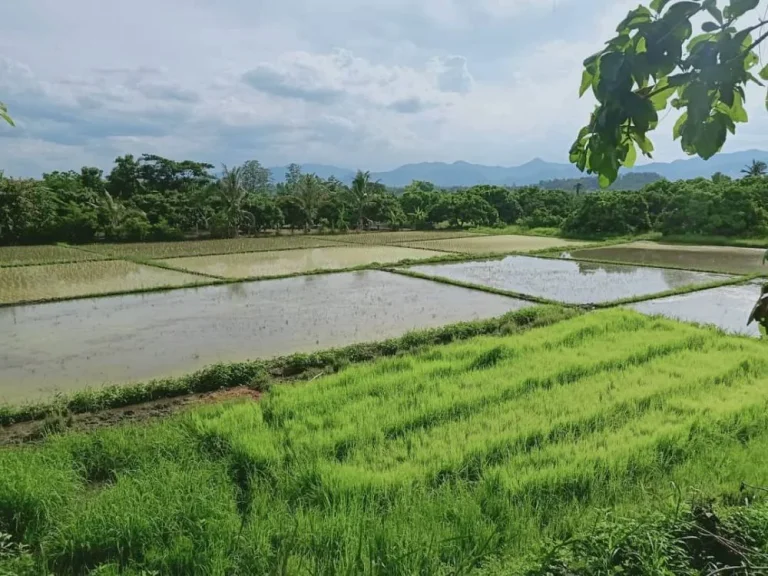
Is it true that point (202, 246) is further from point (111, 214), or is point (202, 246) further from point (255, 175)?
point (255, 175)

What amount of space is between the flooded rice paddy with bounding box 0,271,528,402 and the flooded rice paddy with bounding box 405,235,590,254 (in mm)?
8583

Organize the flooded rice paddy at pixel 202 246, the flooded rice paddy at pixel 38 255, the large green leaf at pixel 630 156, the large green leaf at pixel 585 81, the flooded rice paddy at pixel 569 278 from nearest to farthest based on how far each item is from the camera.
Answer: the large green leaf at pixel 585 81 → the large green leaf at pixel 630 156 → the flooded rice paddy at pixel 569 278 → the flooded rice paddy at pixel 38 255 → the flooded rice paddy at pixel 202 246

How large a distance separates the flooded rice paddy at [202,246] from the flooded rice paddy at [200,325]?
7400 millimetres

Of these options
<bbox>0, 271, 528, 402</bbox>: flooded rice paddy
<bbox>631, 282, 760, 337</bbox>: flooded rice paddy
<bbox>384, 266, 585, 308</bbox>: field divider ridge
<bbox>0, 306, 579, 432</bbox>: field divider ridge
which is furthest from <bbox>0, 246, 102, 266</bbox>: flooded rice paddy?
<bbox>631, 282, 760, 337</bbox>: flooded rice paddy

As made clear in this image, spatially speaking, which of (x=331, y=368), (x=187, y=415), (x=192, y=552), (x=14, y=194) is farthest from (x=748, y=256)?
(x=14, y=194)

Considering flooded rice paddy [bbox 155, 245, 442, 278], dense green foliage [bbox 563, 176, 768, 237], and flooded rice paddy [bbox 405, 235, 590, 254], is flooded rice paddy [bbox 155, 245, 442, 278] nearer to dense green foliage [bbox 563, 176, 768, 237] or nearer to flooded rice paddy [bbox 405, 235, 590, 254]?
flooded rice paddy [bbox 405, 235, 590, 254]

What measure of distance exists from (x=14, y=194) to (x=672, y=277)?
23.9 m

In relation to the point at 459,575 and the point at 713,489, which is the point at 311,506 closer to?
the point at 459,575

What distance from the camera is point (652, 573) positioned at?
2.26 meters

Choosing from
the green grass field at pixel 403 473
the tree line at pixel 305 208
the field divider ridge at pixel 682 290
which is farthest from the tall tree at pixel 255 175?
the green grass field at pixel 403 473

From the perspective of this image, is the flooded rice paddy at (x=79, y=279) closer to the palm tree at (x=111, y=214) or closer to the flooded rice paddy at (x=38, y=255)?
the flooded rice paddy at (x=38, y=255)

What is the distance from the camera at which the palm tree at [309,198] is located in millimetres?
30000

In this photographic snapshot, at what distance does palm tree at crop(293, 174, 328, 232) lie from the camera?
1181 inches

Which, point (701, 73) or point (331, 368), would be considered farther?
point (331, 368)
